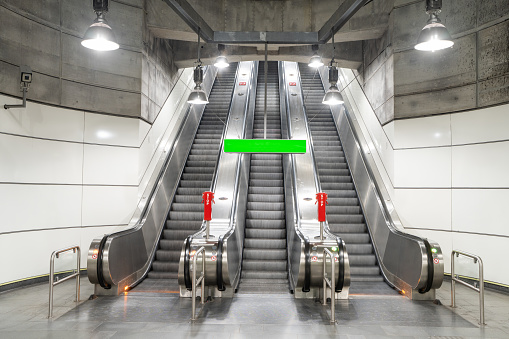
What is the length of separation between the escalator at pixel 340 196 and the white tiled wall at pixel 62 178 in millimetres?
4270

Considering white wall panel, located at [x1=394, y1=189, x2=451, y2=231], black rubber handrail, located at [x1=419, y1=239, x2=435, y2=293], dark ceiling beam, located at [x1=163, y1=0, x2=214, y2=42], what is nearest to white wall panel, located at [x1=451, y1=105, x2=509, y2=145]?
white wall panel, located at [x1=394, y1=189, x2=451, y2=231]

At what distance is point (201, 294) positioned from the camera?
5.64 meters

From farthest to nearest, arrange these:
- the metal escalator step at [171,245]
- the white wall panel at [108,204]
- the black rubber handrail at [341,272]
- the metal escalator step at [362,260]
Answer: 1. the metal escalator step at [171,245]
2. the white wall panel at [108,204]
3. the metal escalator step at [362,260]
4. the black rubber handrail at [341,272]

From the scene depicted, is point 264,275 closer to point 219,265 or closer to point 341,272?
point 219,265

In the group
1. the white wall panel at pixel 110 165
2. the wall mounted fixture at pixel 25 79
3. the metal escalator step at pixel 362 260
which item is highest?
the wall mounted fixture at pixel 25 79

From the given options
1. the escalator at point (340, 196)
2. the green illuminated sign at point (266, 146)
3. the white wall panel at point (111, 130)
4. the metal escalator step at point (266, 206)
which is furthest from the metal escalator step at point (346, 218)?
the white wall panel at point (111, 130)

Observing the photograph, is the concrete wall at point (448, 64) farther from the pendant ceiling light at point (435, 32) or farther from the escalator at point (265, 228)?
the escalator at point (265, 228)

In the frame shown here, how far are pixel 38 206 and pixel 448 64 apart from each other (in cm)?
787

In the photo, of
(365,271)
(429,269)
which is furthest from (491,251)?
(365,271)

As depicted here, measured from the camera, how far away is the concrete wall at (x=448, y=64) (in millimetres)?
6516

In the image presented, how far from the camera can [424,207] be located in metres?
7.59

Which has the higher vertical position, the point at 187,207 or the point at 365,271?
the point at 187,207

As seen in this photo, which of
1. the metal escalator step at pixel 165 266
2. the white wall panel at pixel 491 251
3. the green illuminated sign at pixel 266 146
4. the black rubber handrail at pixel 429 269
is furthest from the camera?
the metal escalator step at pixel 165 266

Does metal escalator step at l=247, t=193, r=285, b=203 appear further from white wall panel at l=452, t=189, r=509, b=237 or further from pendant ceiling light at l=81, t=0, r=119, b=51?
pendant ceiling light at l=81, t=0, r=119, b=51
